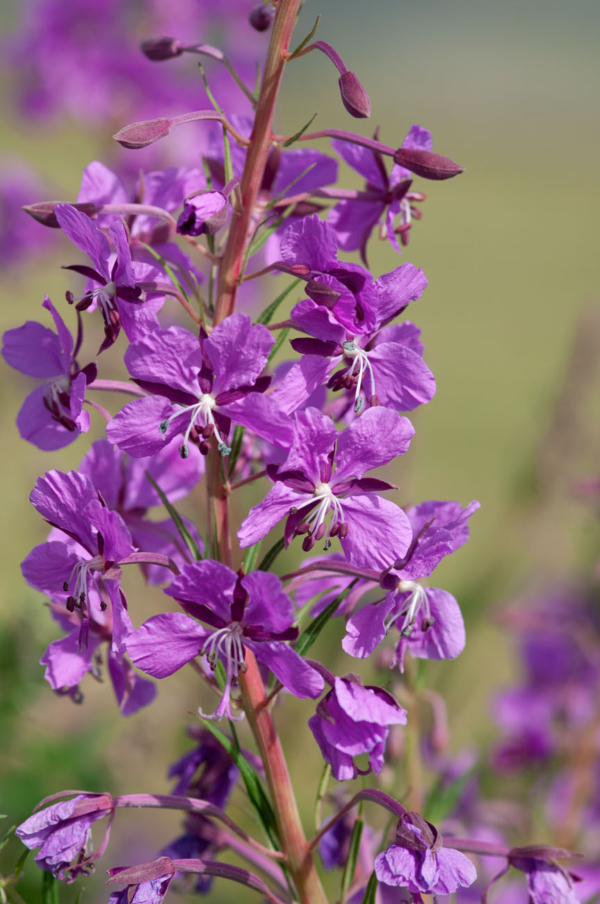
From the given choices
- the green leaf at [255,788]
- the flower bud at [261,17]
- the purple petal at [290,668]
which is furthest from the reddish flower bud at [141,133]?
the green leaf at [255,788]

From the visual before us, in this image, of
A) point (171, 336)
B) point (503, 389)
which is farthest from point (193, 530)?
point (503, 389)

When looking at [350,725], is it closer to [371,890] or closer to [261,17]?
[371,890]

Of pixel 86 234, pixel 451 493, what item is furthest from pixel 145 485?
pixel 451 493

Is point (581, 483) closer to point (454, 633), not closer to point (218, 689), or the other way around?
point (454, 633)

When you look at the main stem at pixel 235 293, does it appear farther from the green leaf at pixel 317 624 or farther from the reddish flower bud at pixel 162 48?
the reddish flower bud at pixel 162 48

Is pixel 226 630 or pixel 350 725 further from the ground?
pixel 226 630

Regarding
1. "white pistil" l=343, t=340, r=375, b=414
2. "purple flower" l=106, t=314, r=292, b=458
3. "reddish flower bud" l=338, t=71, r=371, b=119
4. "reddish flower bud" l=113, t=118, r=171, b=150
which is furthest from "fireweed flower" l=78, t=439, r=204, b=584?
"reddish flower bud" l=338, t=71, r=371, b=119
